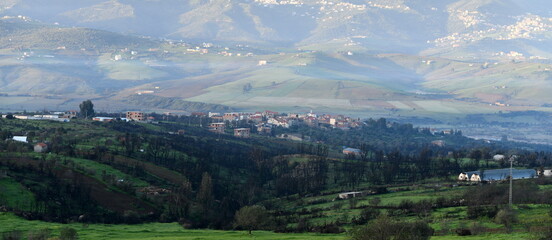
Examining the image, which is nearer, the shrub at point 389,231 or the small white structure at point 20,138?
the shrub at point 389,231

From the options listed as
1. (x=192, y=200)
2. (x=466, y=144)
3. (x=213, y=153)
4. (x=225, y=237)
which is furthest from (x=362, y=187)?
(x=466, y=144)

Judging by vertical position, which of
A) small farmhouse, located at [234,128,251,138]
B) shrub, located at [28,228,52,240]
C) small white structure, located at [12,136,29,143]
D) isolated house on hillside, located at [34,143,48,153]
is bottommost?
shrub, located at [28,228,52,240]

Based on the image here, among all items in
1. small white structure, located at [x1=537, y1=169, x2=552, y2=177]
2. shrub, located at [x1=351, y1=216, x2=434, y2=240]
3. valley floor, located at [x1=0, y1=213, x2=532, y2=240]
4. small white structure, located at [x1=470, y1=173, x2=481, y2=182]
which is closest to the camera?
shrub, located at [x1=351, y1=216, x2=434, y2=240]

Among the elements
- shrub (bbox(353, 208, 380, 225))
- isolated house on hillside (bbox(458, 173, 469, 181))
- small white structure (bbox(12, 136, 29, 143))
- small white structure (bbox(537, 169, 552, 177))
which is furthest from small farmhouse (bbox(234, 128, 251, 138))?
shrub (bbox(353, 208, 380, 225))

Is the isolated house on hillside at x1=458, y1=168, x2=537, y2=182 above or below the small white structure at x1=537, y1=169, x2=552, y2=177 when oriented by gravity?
below

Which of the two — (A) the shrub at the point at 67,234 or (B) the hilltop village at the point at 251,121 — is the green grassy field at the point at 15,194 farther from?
(B) the hilltop village at the point at 251,121

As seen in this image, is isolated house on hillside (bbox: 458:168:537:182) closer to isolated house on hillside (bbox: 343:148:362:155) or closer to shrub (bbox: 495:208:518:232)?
shrub (bbox: 495:208:518:232)

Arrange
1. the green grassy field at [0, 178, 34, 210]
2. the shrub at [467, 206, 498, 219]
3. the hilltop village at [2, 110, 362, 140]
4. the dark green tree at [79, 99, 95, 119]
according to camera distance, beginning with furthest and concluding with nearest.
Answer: the hilltop village at [2, 110, 362, 140], the dark green tree at [79, 99, 95, 119], the green grassy field at [0, 178, 34, 210], the shrub at [467, 206, 498, 219]

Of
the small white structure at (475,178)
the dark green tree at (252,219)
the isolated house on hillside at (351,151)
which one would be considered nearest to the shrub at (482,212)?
the dark green tree at (252,219)

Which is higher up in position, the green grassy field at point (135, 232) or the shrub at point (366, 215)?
the shrub at point (366, 215)

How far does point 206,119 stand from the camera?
150 meters

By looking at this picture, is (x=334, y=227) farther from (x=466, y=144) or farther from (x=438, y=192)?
(x=466, y=144)

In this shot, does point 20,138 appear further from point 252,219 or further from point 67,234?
point 67,234

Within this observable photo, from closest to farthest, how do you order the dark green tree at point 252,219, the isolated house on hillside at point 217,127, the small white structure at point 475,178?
the dark green tree at point 252,219 → the small white structure at point 475,178 → the isolated house on hillside at point 217,127
